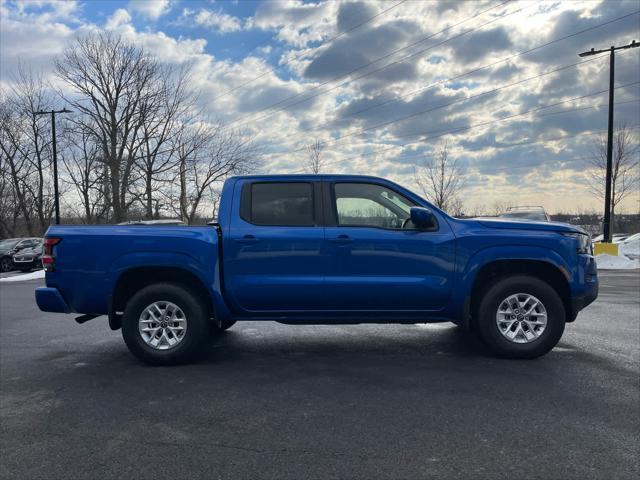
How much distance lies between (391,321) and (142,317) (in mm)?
2643

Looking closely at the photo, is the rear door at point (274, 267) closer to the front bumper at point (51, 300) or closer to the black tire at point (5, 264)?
the front bumper at point (51, 300)

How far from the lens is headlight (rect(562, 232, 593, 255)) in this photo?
516 cm

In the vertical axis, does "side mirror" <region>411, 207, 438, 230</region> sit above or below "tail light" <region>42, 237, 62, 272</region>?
above

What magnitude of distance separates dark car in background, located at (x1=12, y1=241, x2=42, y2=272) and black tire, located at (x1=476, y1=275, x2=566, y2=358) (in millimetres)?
23159

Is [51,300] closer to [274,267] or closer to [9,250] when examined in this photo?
[274,267]

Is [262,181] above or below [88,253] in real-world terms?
above

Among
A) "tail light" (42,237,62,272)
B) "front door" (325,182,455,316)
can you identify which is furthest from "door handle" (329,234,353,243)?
"tail light" (42,237,62,272)

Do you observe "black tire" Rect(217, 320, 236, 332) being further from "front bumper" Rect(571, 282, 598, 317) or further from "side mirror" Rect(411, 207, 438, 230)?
"front bumper" Rect(571, 282, 598, 317)

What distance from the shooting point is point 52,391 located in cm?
443

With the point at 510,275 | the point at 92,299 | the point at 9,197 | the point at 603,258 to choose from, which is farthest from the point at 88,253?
the point at 9,197

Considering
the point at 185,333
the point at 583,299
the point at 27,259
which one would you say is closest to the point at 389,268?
the point at 583,299

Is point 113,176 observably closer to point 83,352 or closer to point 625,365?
point 83,352

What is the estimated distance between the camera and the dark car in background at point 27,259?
73.7 feet

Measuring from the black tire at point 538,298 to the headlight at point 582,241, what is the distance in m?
0.55
